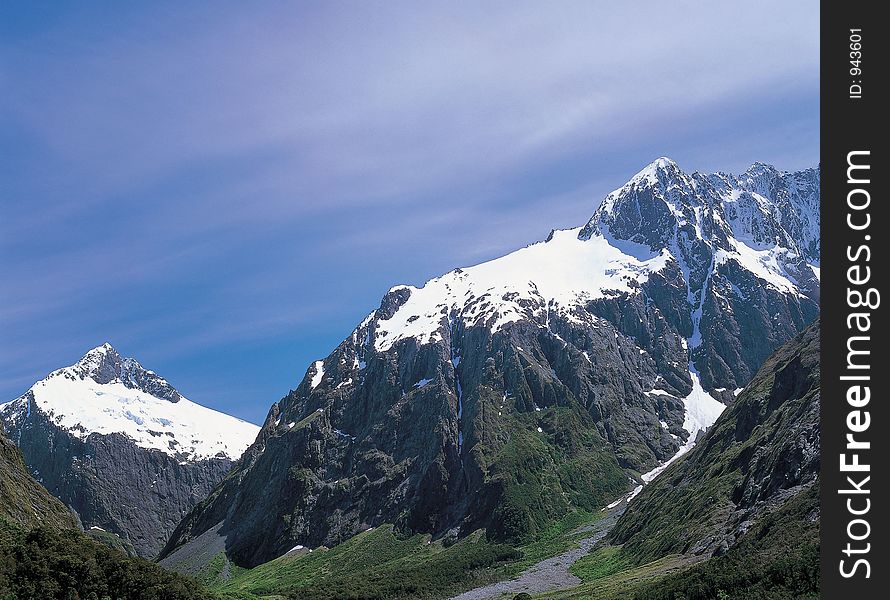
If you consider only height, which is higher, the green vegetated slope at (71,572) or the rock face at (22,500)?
the rock face at (22,500)

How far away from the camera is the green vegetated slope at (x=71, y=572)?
11406cm

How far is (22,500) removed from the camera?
552 ft

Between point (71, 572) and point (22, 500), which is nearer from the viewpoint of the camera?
point (71, 572)

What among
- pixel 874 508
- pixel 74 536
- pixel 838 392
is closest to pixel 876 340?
pixel 838 392

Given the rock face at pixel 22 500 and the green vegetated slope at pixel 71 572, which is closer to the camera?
the green vegetated slope at pixel 71 572

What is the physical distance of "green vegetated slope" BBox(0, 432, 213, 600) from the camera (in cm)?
11406

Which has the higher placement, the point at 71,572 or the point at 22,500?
the point at 22,500

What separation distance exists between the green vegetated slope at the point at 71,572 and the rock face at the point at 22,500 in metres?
5.93

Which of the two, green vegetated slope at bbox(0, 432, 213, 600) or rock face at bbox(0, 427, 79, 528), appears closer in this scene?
green vegetated slope at bbox(0, 432, 213, 600)

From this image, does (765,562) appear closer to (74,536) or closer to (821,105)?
(821,105)

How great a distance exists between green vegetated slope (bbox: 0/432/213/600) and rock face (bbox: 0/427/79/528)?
593 centimetres

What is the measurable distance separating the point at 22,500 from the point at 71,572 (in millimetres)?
57162

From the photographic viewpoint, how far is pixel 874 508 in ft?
139

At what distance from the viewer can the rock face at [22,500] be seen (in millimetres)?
158000
